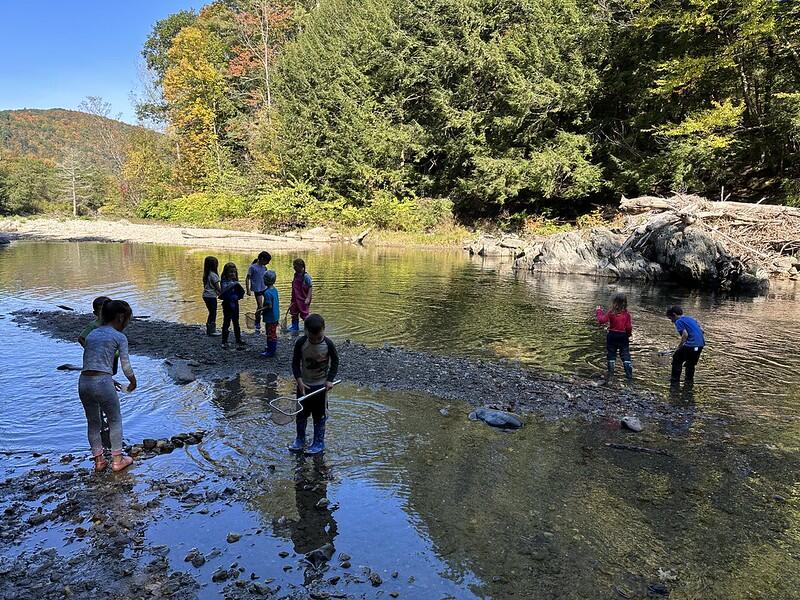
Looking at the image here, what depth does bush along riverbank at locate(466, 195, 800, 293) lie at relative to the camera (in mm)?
23188

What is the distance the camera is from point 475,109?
44.8 m

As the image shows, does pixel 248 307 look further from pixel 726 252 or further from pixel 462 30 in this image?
pixel 462 30

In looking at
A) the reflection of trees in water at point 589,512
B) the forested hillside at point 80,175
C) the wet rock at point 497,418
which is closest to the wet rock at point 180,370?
the reflection of trees in water at point 589,512

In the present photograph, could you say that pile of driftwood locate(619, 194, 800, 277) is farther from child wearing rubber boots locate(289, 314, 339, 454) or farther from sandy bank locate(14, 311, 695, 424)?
child wearing rubber boots locate(289, 314, 339, 454)

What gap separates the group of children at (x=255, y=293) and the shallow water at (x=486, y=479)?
155cm

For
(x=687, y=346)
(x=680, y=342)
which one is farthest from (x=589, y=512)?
(x=680, y=342)

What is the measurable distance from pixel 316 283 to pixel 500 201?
23998 millimetres

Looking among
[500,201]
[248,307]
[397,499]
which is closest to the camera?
[397,499]

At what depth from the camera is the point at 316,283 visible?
2253 centimetres

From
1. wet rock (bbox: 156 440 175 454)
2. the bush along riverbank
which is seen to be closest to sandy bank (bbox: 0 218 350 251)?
the bush along riverbank

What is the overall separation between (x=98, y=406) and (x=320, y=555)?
3.30 metres

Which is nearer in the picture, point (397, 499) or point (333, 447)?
point (397, 499)

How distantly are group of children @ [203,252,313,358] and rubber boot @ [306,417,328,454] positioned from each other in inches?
186

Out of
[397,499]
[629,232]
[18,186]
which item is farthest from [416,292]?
[18,186]
